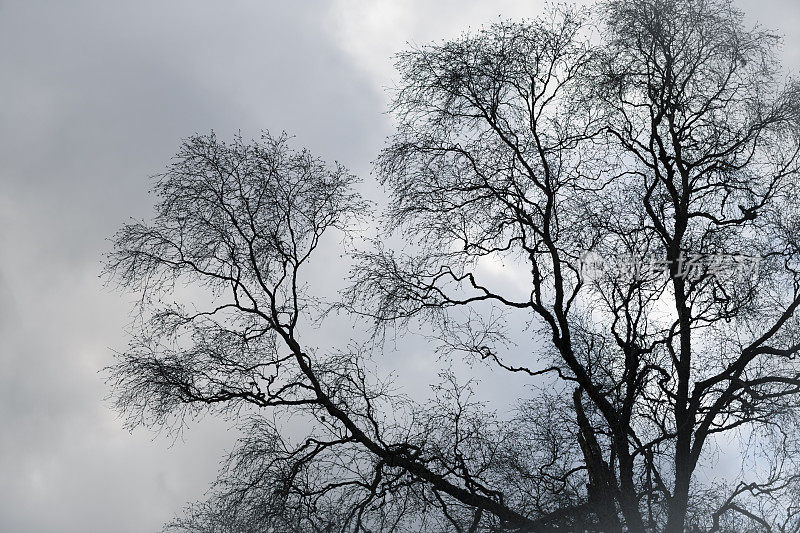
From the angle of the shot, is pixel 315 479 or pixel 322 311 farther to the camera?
pixel 322 311

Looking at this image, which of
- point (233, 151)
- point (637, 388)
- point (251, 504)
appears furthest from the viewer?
point (233, 151)

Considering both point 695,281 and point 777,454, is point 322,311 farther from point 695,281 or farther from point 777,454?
point 777,454

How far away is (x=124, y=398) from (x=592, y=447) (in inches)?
243

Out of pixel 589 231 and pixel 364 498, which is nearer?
pixel 364 498

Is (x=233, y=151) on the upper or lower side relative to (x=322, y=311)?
upper

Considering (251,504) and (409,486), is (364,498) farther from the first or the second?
(251,504)

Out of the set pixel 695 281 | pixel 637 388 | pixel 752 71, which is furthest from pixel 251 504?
pixel 752 71

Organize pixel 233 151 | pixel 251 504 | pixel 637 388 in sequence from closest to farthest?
pixel 251 504 < pixel 637 388 < pixel 233 151

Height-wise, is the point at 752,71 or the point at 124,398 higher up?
the point at 752,71

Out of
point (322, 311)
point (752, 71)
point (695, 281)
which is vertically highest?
point (752, 71)

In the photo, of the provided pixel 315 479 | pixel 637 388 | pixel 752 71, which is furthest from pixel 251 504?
pixel 752 71

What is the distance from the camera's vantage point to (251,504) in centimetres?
1028

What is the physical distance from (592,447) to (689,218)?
150 inches

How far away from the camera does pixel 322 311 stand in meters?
11.6
